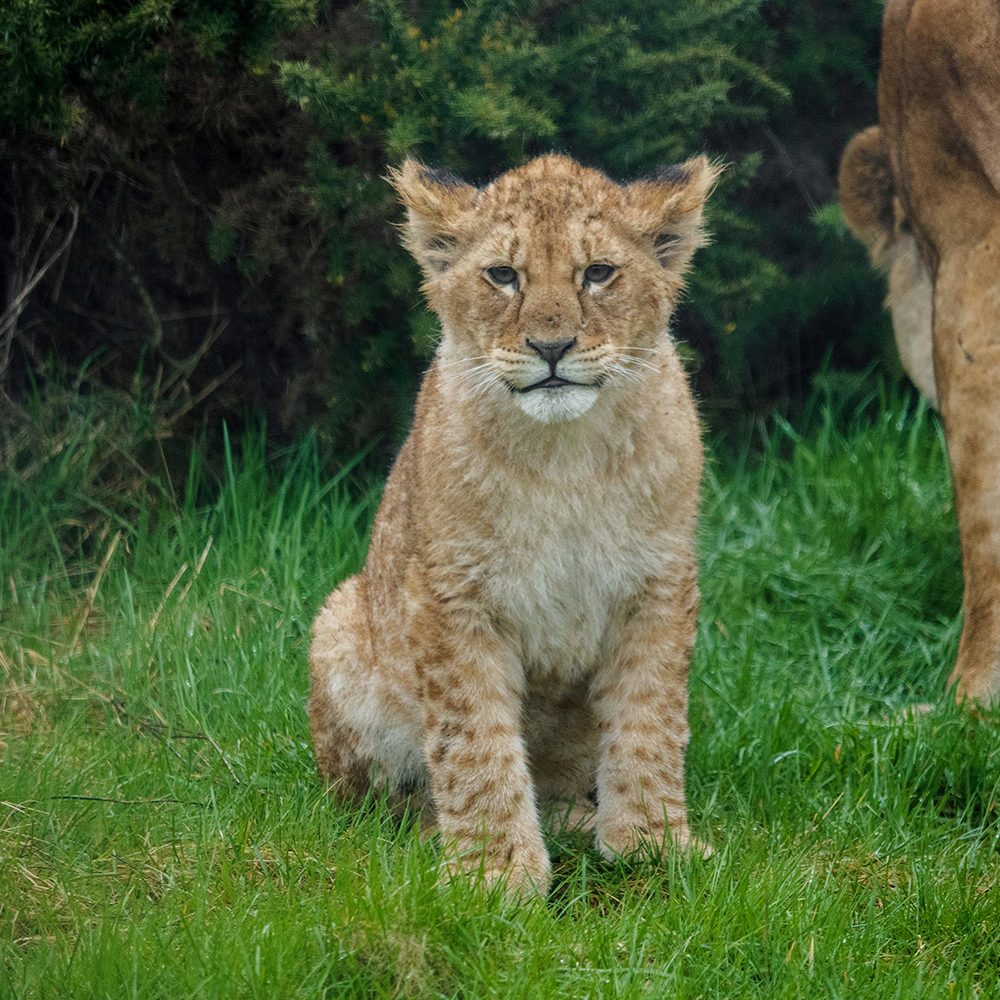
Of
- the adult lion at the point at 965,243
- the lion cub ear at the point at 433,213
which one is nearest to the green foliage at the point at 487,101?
the adult lion at the point at 965,243

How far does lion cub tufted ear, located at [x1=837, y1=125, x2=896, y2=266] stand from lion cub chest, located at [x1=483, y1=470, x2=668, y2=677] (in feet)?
8.09

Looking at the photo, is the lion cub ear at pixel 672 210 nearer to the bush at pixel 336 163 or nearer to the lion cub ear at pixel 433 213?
the lion cub ear at pixel 433 213

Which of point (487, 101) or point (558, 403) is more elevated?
point (487, 101)

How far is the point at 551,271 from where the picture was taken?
3.87 meters

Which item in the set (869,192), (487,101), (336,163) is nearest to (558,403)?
(487,101)

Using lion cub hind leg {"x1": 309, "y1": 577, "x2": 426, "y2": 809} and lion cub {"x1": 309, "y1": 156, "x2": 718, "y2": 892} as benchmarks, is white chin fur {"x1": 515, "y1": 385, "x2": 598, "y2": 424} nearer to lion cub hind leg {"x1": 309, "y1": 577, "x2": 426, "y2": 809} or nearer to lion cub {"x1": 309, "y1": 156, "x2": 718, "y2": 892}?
lion cub {"x1": 309, "y1": 156, "x2": 718, "y2": 892}

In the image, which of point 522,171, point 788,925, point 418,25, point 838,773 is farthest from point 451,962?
point 418,25

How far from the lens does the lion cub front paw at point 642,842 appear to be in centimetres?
402

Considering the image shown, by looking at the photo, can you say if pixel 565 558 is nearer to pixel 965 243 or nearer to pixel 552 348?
pixel 552 348

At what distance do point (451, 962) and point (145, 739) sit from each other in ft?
6.19

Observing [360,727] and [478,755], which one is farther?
[360,727]

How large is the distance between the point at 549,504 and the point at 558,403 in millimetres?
293

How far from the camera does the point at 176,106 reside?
6281mm

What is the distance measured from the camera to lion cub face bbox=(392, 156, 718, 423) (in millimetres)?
3799
